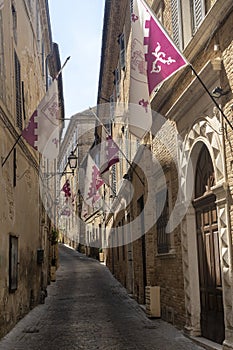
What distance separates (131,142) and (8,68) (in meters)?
7.65

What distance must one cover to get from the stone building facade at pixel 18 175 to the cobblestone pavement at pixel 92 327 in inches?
20.8

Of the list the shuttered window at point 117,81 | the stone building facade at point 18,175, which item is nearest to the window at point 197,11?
the stone building facade at point 18,175

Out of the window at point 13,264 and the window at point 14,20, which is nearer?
the window at point 13,264

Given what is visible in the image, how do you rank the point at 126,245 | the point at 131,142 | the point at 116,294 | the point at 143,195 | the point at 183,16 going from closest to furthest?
the point at 183,16
the point at 143,195
the point at 131,142
the point at 116,294
the point at 126,245

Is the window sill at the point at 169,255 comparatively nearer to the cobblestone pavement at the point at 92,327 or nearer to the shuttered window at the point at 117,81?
the cobblestone pavement at the point at 92,327

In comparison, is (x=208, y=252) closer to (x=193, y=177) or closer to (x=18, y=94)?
(x=193, y=177)

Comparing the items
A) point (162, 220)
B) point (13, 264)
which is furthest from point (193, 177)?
point (13, 264)

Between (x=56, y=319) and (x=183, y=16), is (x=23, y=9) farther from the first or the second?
(x=56, y=319)

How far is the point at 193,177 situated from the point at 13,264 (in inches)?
193

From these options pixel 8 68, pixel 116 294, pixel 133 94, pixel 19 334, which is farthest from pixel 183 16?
pixel 116 294

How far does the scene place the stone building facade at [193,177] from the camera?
8.73 metres

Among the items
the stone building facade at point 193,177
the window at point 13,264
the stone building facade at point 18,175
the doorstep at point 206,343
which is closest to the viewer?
the stone building facade at point 193,177

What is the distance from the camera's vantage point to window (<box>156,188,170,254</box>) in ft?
43.4

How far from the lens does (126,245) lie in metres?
23.4
